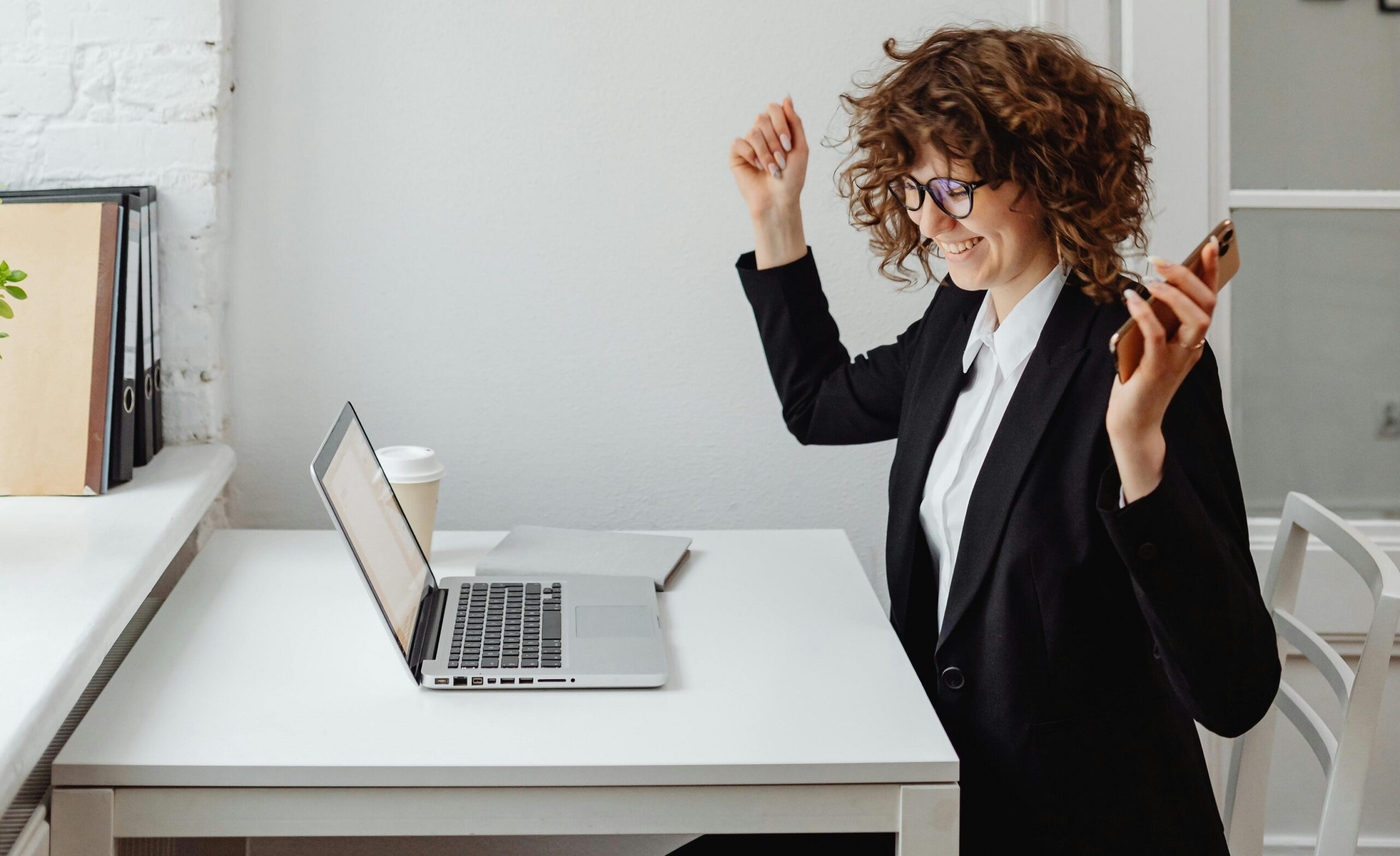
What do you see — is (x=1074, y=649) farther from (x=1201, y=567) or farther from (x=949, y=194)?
(x=949, y=194)

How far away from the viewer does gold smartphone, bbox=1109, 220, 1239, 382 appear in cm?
89

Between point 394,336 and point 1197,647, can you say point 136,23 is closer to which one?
point 394,336

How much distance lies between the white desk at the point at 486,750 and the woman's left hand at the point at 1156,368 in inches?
11.8

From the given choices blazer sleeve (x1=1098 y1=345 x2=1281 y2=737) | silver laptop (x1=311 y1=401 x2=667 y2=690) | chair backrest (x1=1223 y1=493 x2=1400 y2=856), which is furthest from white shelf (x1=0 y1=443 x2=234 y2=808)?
chair backrest (x1=1223 y1=493 x2=1400 y2=856)

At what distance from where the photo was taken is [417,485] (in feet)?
4.81

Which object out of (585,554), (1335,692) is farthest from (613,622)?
(1335,692)

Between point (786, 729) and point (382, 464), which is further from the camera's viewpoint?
point (382, 464)

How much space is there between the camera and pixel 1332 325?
5.87 feet

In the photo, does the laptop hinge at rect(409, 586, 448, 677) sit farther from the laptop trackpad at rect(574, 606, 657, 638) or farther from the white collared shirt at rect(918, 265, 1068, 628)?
the white collared shirt at rect(918, 265, 1068, 628)

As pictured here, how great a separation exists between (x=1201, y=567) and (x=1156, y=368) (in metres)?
0.21

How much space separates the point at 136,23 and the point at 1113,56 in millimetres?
1442

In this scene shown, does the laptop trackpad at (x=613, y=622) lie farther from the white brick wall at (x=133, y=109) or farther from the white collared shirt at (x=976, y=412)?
the white brick wall at (x=133, y=109)

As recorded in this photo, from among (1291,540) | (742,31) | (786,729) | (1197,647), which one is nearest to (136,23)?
(742,31)

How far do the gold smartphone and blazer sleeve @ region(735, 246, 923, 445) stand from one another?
561 mm
